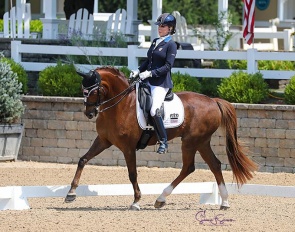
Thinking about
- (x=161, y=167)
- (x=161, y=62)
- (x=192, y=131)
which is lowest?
(x=161, y=167)

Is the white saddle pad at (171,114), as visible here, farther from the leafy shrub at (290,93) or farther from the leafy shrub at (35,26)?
the leafy shrub at (35,26)

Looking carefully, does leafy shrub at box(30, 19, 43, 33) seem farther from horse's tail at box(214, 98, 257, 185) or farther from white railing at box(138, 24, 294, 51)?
horse's tail at box(214, 98, 257, 185)

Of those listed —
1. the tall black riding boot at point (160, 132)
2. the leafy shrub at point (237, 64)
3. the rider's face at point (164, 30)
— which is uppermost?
the rider's face at point (164, 30)

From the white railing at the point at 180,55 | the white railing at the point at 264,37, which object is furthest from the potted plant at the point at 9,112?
the white railing at the point at 264,37

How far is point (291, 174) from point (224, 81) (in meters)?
2.22

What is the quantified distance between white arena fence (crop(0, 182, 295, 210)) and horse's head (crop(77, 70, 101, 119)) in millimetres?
1024

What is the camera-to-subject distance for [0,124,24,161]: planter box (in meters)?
17.7

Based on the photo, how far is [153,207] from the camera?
42.2 ft

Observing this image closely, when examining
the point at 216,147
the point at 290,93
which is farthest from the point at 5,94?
the point at 290,93

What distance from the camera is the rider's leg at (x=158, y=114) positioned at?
12477 mm

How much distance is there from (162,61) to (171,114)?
0.71 meters

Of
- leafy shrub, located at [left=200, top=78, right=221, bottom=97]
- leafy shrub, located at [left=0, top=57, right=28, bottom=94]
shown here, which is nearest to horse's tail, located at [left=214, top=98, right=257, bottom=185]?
leafy shrub, located at [left=200, top=78, right=221, bottom=97]

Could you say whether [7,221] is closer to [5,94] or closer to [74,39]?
[5,94]

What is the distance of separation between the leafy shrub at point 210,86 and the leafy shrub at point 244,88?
846 mm
